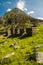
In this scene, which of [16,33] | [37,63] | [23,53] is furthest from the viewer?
[16,33]

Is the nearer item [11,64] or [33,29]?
[11,64]

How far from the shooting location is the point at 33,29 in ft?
140

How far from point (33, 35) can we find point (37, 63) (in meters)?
22.3

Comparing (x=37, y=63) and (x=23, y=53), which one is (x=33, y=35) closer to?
(x=23, y=53)

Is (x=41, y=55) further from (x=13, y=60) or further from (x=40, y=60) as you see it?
(x=13, y=60)

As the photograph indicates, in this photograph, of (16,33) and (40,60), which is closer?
(40,60)

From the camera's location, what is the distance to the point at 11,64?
2070 centimetres

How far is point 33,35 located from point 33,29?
1968mm

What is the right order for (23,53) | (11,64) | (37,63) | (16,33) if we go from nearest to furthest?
(37,63) < (11,64) < (23,53) < (16,33)

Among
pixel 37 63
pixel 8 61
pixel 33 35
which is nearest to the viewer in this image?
pixel 37 63

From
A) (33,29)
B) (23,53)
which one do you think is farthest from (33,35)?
(23,53)

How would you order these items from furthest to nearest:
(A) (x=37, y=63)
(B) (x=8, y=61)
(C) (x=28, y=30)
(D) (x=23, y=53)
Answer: (C) (x=28, y=30) < (D) (x=23, y=53) < (B) (x=8, y=61) < (A) (x=37, y=63)

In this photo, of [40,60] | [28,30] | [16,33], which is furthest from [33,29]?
[40,60]

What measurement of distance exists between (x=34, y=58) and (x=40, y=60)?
99 centimetres
